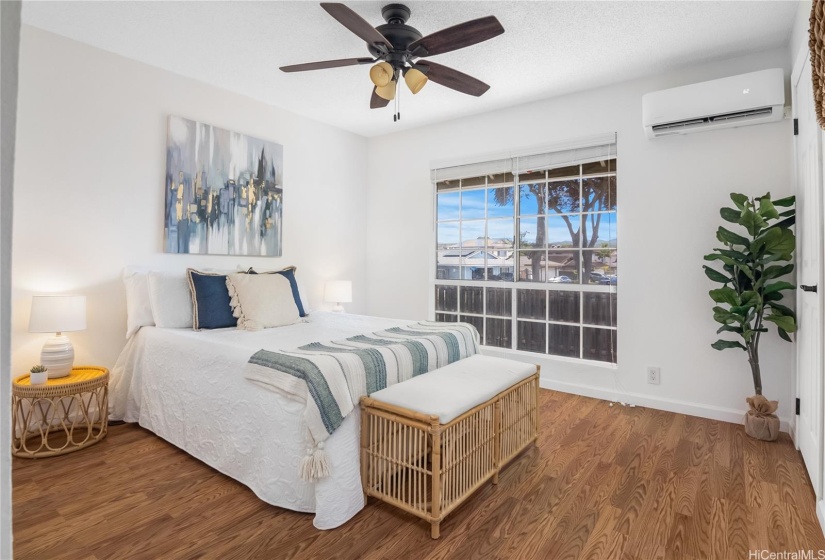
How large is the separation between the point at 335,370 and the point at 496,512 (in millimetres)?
979

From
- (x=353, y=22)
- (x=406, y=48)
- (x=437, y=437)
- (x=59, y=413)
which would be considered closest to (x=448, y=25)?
(x=406, y=48)

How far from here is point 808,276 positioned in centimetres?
232

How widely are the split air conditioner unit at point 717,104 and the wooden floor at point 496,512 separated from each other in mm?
2116

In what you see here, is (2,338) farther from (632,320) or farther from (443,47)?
(632,320)

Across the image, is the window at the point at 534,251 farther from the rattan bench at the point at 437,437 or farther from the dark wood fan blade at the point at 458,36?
the dark wood fan blade at the point at 458,36

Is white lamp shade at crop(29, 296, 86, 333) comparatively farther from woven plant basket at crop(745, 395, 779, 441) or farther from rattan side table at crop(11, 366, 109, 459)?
woven plant basket at crop(745, 395, 779, 441)

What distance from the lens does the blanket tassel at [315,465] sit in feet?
5.92

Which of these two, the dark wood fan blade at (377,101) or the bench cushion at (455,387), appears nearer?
the bench cushion at (455,387)

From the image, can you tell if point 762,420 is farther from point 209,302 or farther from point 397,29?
point 209,302

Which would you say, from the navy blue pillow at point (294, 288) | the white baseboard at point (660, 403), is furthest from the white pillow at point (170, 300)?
the white baseboard at point (660, 403)

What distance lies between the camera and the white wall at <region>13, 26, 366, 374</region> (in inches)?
106

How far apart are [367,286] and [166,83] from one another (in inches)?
110

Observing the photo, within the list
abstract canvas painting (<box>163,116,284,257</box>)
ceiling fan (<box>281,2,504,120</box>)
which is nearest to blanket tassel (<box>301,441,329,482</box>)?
ceiling fan (<box>281,2,504,120</box>)

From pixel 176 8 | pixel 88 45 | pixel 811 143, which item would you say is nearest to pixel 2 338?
pixel 176 8
